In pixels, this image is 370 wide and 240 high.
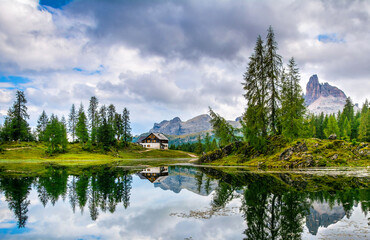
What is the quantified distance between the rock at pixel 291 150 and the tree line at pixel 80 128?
2913 inches

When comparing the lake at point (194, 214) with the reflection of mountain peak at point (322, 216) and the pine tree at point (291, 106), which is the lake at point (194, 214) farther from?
the pine tree at point (291, 106)

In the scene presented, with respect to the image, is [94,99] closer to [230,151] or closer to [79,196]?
[230,151]

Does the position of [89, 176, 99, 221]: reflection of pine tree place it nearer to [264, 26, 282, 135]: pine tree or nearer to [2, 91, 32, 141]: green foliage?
[264, 26, 282, 135]: pine tree

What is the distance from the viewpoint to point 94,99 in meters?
113

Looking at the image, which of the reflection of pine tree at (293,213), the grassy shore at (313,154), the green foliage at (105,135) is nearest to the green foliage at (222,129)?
the grassy shore at (313,154)

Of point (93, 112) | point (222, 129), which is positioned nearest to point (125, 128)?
point (93, 112)

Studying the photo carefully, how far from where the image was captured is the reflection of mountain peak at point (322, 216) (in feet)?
32.8

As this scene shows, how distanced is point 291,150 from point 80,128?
8168cm

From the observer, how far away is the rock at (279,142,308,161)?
3781cm

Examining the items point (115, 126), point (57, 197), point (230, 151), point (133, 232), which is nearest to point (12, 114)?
point (115, 126)

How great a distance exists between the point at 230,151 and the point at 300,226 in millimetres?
41948

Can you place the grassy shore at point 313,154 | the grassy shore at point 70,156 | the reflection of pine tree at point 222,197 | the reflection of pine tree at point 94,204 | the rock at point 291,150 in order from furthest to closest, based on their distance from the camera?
the grassy shore at point 70,156 → the rock at point 291,150 → the grassy shore at point 313,154 → the reflection of pine tree at point 222,197 → the reflection of pine tree at point 94,204

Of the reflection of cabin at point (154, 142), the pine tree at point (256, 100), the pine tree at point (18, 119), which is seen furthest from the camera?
the reflection of cabin at point (154, 142)

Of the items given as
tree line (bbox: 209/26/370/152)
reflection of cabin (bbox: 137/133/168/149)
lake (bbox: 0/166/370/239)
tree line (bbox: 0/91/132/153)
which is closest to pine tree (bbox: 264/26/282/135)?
tree line (bbox: 209/26/370/152)
